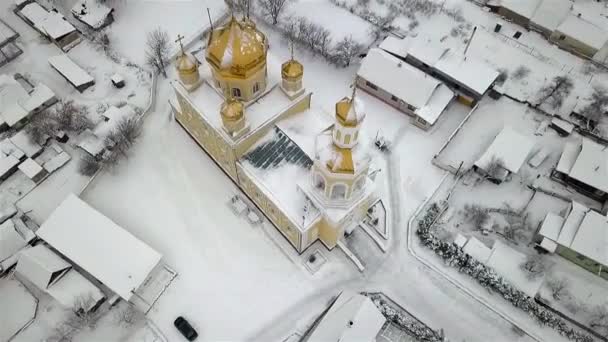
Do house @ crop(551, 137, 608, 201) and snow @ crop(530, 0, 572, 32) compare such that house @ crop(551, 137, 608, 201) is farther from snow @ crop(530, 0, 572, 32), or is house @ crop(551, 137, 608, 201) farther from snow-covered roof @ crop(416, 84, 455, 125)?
snow @ crop(530, 0, 572, 32)

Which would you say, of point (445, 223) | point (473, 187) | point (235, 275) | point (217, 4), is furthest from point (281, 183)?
point (217, 4)

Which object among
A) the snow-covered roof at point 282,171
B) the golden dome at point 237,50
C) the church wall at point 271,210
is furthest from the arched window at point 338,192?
the golden dome at point 237,50

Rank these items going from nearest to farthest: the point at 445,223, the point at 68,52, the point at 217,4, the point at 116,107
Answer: the point at 445,223 < the point at 116,107 < the point at 68,52 < the point at 217,4

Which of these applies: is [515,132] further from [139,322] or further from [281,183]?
[139,322]

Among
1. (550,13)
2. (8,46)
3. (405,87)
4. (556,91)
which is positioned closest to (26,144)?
(8,46)

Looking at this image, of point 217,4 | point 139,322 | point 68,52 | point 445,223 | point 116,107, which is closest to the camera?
point 139,322

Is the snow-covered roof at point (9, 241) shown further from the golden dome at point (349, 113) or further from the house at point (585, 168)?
the house at point (585, 168)

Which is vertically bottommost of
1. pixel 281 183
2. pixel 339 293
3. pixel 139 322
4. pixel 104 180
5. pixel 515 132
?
pixel 139 322
